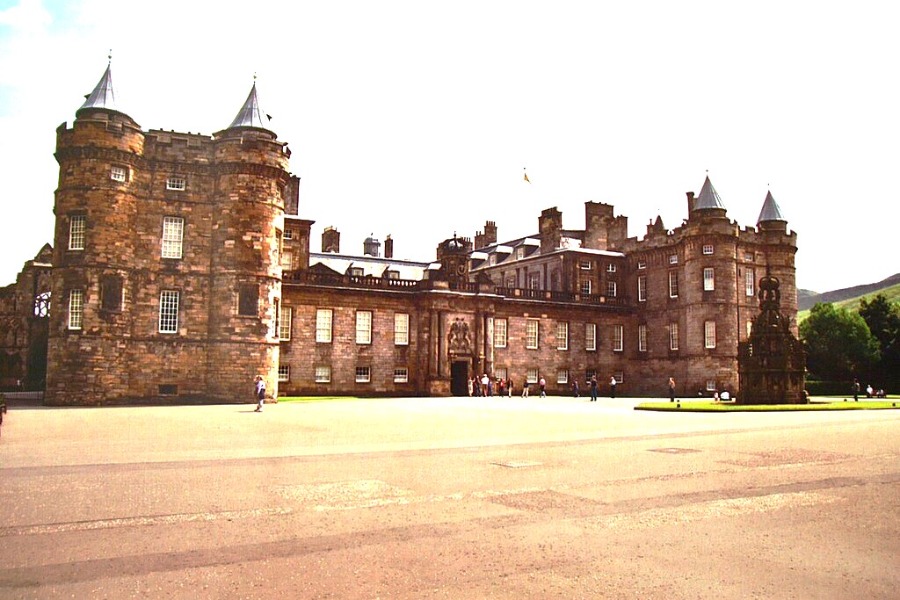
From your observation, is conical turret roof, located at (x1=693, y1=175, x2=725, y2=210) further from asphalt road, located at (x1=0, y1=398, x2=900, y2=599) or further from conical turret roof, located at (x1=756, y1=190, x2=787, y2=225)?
asphalt road, located at (x1=0, y1=398, x2=900, y2=599)

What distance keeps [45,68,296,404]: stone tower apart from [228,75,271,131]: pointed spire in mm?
76

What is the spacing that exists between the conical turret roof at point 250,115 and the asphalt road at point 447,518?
26.1 meters

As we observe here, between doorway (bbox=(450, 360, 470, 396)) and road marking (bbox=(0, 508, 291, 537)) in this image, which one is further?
doorway (bbox=(450, 360, 470, 396))

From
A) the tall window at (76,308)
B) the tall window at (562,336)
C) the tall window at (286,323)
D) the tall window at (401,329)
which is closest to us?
the tall window at (76,308)

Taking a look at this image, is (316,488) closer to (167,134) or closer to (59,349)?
(59,349)

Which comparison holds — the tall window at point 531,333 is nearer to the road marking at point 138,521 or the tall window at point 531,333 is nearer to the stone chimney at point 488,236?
the stone chimney at point 488,236

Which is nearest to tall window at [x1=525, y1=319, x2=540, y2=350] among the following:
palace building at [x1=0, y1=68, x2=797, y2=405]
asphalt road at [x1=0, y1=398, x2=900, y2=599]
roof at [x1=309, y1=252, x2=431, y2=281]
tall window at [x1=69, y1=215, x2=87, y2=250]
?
palace building at [x1=0, y1=68, x2=797, y2=405]

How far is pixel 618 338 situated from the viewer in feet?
201

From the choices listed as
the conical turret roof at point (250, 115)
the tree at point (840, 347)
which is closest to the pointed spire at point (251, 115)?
the conical turret roof at point (250, 115)

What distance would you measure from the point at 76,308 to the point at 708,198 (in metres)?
44.3

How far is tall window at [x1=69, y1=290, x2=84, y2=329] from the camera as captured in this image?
119ft

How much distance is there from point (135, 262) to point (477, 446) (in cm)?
2762

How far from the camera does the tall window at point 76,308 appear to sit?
36.1 metres

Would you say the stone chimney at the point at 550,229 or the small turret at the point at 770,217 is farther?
the stone chimney at the point at 550,229
